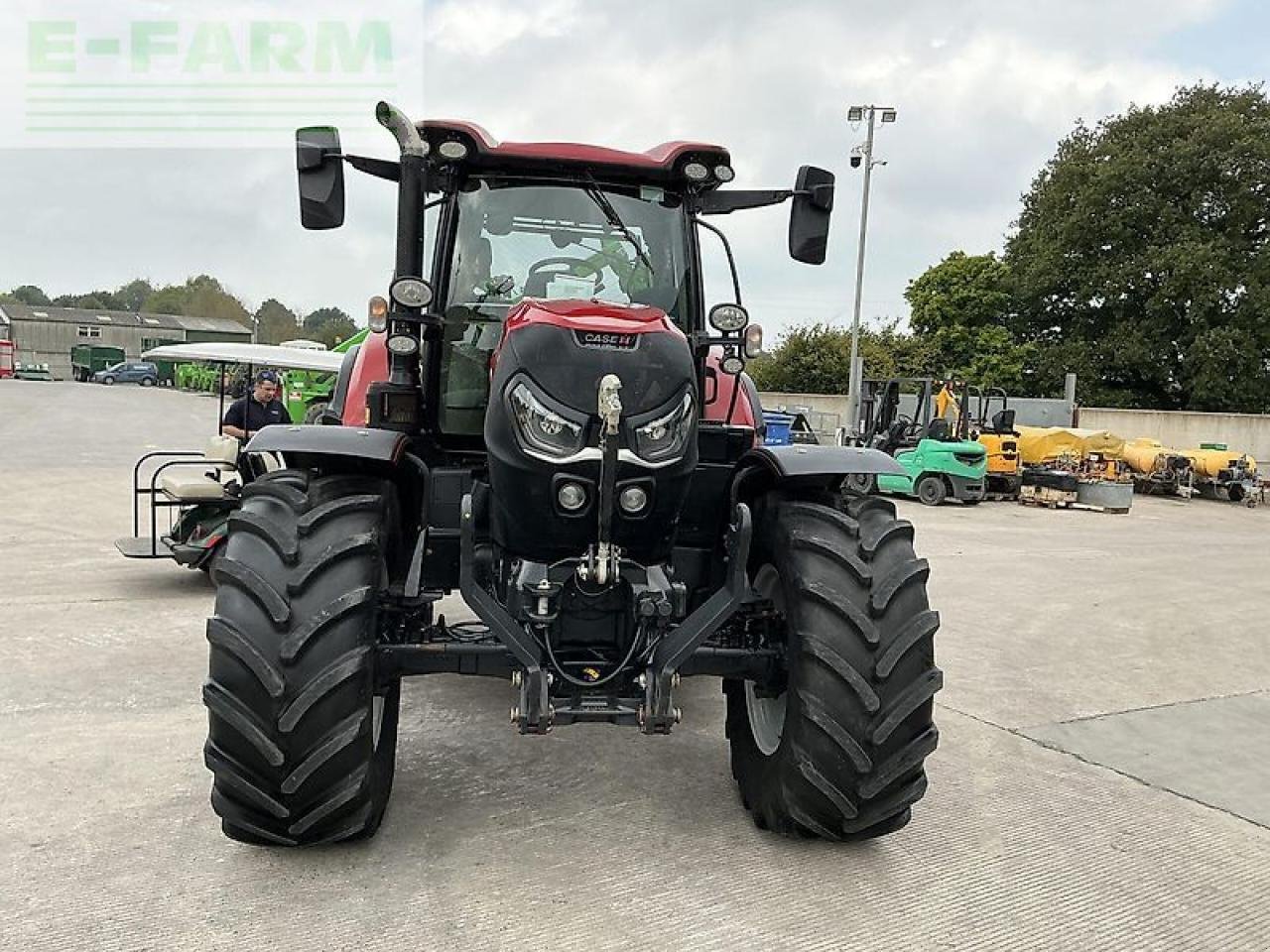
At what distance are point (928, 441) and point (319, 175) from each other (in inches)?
609

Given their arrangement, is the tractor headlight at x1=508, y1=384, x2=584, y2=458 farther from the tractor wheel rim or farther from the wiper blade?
the wiper blade

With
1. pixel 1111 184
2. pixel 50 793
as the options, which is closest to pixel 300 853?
pixel 50 793

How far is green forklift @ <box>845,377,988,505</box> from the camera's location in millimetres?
17781

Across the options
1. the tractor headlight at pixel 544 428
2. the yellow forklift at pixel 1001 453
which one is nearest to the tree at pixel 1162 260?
the yellow forklift at pixel 1001 453

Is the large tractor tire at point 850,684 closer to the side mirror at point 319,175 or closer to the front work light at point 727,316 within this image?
the front work light at point 727,316

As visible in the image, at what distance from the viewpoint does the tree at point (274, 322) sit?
8472 cm

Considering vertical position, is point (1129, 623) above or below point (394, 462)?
below

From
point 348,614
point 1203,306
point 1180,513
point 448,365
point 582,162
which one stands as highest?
point 1203,306

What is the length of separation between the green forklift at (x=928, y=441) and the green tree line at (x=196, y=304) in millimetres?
67969

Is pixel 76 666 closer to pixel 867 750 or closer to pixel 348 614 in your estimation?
pixel 348 614

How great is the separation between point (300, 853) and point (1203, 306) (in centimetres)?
3549

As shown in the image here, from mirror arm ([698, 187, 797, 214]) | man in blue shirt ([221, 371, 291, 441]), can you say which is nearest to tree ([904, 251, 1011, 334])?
man in blue shirt ([221, 371, 291, 441])

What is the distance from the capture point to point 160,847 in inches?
136

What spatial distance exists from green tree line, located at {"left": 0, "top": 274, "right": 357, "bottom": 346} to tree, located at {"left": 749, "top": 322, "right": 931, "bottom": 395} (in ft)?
170
